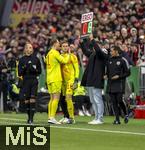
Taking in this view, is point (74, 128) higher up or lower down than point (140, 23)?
lower down

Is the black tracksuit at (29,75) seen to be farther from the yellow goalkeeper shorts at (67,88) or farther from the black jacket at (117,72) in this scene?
the black jacket at (117,72)

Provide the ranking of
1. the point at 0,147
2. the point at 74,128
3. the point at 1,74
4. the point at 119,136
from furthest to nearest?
the point at 1,74 < the point at 74,128 < the point at 119,136 < the point at 0,147

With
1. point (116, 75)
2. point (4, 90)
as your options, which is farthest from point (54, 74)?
point (4, 90)

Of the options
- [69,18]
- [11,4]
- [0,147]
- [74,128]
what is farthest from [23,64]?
[11,4]

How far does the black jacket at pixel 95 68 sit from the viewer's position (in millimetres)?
20969

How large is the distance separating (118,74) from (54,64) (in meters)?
1.73

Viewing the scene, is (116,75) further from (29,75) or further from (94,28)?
(94,28)

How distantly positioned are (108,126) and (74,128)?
1.20m

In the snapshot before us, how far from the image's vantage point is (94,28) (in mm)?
29609

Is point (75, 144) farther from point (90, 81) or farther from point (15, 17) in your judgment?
point (15, 17)

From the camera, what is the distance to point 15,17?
43531mm

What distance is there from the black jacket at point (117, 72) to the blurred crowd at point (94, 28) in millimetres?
2614

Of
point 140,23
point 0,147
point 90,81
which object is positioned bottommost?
point 0,147

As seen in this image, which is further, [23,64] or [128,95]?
[128,95]
